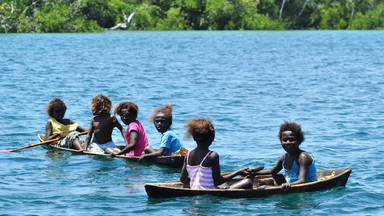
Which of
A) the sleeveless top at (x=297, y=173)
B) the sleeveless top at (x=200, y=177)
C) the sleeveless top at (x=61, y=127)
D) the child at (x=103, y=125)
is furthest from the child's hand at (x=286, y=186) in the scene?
the sleeveless top at (x=61, y=127)

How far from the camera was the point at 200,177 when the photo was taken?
9789mm

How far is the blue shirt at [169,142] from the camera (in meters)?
12.1

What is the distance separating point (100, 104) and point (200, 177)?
3853 millimetres

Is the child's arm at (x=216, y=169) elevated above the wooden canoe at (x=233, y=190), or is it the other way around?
the child's arm at (x=216, y=169)

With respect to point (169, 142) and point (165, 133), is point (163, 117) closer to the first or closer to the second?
point (165, 133)

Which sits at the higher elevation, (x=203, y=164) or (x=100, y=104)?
(x=100, y=104)

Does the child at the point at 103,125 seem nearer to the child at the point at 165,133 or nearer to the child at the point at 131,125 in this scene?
the child at the point at 131,125

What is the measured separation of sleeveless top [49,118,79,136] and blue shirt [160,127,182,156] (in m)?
2.64

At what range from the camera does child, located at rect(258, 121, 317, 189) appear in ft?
32.3

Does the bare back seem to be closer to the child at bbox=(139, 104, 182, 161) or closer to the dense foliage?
the child at bbox=(139, 104, 182, 161)

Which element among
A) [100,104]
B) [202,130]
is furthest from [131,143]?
[202,130]

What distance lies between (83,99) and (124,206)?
1377 cm

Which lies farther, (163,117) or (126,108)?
(126,108)

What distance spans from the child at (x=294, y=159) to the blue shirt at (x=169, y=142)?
2258 mm
